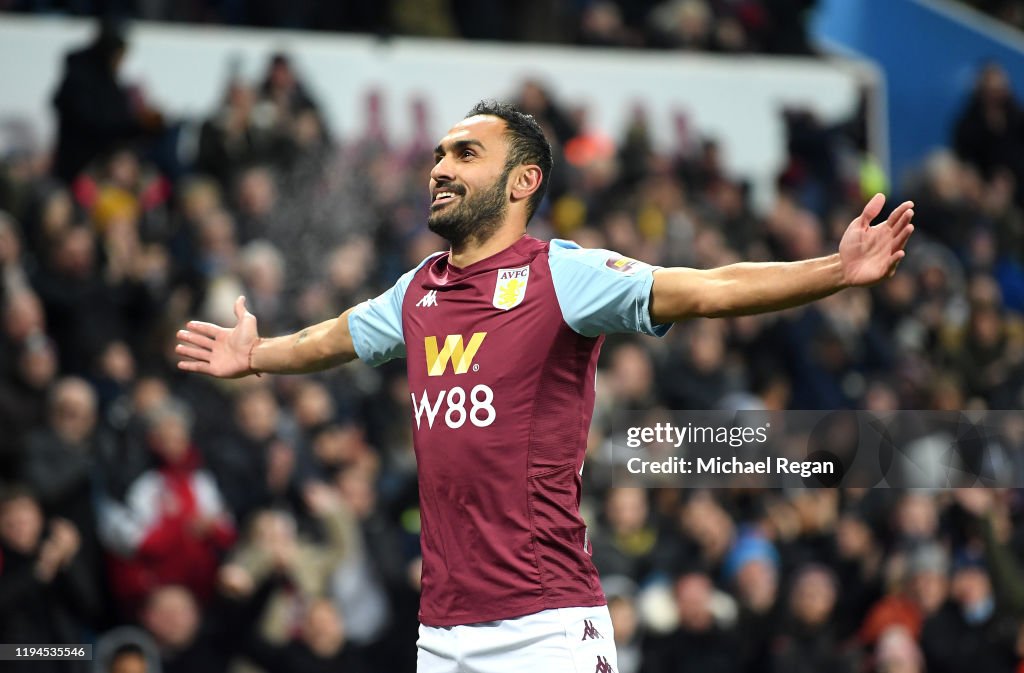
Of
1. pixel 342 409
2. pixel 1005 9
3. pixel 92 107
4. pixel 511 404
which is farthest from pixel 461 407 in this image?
pixel 1005 9

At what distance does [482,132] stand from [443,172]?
0.20 meters

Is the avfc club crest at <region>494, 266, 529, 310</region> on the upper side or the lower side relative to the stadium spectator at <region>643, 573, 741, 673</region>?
upper

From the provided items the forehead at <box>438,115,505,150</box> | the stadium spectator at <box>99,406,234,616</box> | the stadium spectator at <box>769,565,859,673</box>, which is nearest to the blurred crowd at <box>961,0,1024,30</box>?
the stadium spectator at <box>769,565,859,673</box>

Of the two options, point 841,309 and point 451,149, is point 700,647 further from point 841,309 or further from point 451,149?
point 451,149

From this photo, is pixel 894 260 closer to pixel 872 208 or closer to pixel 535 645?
pixel 872 208

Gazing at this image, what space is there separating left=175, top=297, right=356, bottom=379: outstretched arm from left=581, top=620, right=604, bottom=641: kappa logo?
1374 mm

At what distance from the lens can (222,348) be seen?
5559 millimetres

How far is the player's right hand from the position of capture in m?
5.52

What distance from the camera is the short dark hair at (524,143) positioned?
16.5ft

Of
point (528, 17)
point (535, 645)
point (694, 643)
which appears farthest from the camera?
point (528, 17)

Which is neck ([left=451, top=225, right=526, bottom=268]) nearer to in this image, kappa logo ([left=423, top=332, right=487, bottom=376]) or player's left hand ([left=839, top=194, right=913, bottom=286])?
kappa logo ([left=423, top=332, right=487, bottom=376])

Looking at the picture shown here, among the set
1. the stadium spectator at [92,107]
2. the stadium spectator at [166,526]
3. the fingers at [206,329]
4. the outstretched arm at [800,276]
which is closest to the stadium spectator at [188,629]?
the stadium spectator at [166,526]

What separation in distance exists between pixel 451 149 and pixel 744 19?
38.5 feet

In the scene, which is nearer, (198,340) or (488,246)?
(488,246)
